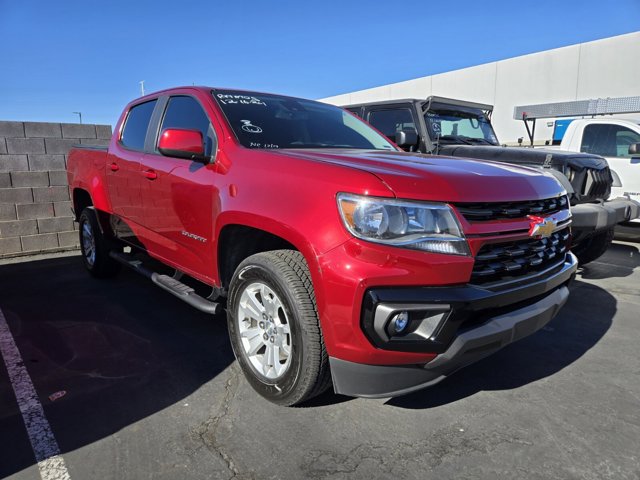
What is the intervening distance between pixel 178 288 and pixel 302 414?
1.42 meters

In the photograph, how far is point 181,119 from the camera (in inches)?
143

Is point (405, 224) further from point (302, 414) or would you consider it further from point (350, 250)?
point (302, 414)

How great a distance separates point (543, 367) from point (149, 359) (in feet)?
9.03

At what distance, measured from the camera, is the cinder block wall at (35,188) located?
637cm

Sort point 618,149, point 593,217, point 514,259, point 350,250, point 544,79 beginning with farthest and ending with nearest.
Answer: point 544,79 → point 618,149 → point 593,217 → point 514,259 → point 350,250

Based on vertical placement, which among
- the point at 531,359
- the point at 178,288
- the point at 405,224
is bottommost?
the point at 531,359

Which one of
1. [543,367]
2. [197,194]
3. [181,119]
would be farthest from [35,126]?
[543,367]

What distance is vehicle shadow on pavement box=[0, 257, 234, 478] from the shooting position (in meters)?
2.53

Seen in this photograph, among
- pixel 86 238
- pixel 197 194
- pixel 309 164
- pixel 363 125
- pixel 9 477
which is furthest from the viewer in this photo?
pixel 86 238

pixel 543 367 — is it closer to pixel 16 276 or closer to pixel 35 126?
pixel 16 276

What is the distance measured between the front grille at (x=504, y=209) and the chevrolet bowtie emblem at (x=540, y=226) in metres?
0.05

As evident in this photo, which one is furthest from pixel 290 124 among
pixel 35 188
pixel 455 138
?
pixel 35 188

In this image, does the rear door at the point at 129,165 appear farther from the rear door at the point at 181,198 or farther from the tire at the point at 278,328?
the tire at the point at 278,328

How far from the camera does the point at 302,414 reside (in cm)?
259
